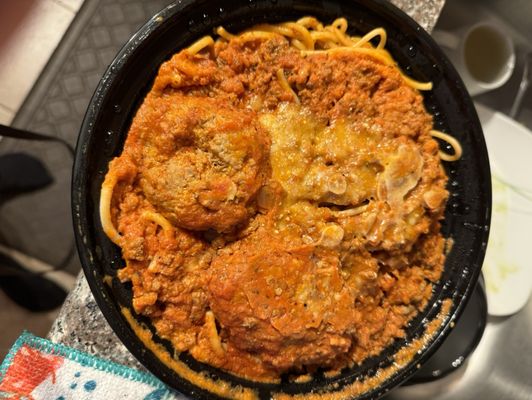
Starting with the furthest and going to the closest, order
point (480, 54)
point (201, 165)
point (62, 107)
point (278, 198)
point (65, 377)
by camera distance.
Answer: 1. point (480, 54)
2. point (62, 107)
3. point (65, 377)
4. point (278, 198)
5. point (201, 165)

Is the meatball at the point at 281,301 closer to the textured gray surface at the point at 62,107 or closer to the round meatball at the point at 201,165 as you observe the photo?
the round meatball at the point at 201,165

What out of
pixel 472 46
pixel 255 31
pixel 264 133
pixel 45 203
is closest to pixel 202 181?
pixel 264 133

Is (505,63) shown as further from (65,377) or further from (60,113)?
(65,377)

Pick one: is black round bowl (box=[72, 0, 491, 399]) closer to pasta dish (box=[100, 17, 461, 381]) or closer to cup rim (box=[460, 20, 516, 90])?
pasta dish (box=[100, 17, 461, 381])

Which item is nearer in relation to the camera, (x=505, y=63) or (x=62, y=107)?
(x=62, y=107)

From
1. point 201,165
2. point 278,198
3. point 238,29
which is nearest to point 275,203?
point 278,198
